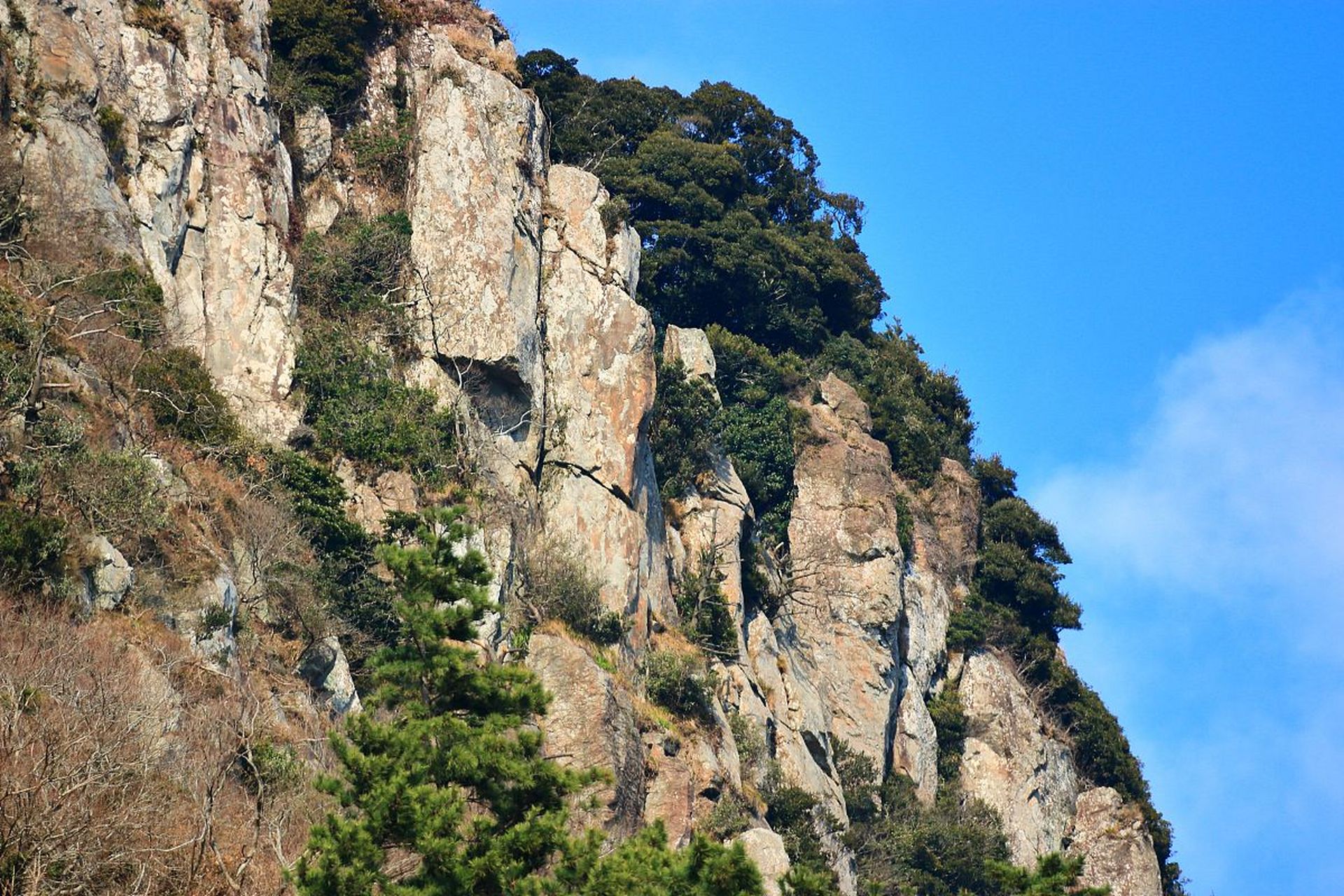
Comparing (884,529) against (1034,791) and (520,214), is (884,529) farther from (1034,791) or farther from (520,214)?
(520,214)

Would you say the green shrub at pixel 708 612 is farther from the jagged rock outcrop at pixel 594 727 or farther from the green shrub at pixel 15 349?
the green shrub at pixel 15 349

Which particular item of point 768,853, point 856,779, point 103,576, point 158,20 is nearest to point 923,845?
point 856,779

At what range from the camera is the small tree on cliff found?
775 inches

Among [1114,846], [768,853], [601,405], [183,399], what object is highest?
[601,405]

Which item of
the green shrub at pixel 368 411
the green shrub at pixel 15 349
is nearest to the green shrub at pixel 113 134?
the green shrub at pixel 368 411

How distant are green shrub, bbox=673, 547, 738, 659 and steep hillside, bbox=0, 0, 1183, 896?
11 centimetres

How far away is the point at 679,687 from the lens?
35.4 metres

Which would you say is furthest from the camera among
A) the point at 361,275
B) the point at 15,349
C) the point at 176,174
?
the point at 361,275

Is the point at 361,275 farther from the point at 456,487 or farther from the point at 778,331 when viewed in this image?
the point at 778,331

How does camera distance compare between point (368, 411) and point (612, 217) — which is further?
point (612, 217)

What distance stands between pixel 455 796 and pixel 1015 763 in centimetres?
2897

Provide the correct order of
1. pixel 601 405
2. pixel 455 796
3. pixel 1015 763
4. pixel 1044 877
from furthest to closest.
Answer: pixel 1015 763 → pixel 601 405 → pixel 455 796 → pixel 1044 877

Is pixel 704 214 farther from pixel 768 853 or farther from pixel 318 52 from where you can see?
pixel 768 853

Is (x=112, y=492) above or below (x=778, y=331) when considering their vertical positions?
below
